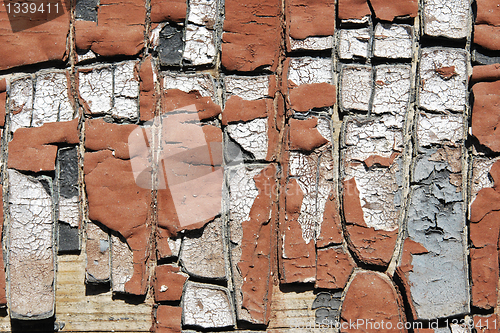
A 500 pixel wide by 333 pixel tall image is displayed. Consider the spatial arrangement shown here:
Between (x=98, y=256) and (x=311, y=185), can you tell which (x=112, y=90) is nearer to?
(x=98, y=256)

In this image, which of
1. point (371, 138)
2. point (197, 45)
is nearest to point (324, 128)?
point (371, 138)

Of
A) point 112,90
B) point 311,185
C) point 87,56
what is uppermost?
point 87,56

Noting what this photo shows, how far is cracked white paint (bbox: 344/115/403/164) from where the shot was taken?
1.62 m

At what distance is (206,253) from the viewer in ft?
5.37

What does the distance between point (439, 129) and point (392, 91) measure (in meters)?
0.29

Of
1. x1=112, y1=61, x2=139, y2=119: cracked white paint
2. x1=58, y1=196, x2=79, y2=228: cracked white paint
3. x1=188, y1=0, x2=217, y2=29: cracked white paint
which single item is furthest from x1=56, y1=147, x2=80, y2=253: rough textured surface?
x1=188, y1=0, x2=217, y2=29: cracked white paint

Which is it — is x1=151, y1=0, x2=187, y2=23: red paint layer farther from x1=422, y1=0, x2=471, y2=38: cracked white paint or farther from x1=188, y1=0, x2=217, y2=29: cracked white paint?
x1=422, y1=0, x2=471, y2=38: cracked white paint

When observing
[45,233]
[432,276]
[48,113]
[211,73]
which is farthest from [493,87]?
[45,233]

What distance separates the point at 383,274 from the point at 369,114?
2.56 ft

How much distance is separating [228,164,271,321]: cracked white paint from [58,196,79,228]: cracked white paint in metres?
0.76

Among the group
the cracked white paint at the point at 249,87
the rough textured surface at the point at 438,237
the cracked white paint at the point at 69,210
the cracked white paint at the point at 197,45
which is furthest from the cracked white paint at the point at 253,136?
the cracked white paint at the point at 69,210

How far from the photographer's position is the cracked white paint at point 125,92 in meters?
1.64

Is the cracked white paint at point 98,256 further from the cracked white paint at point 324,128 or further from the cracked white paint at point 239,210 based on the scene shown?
the cracked white paint at point 324,128

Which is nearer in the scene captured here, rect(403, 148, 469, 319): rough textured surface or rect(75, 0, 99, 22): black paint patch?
rect(403, 148, 469, 319): rough textured surface
